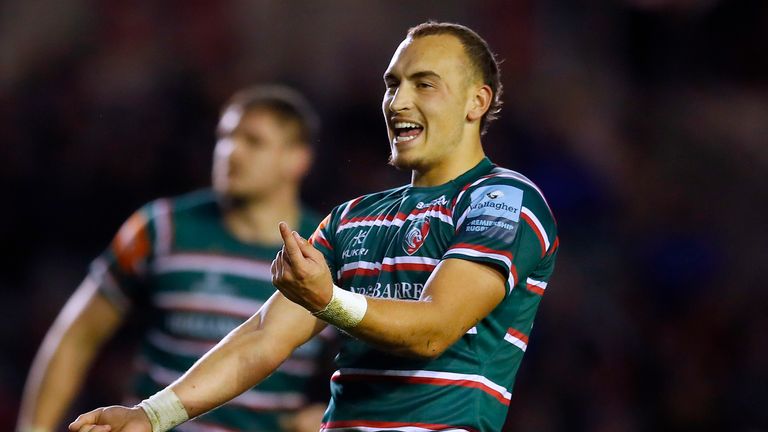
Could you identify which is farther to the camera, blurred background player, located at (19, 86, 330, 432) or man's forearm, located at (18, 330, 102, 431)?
man's forearm, located at (18, 330, 102, 431)

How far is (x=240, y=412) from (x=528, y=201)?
253 cm

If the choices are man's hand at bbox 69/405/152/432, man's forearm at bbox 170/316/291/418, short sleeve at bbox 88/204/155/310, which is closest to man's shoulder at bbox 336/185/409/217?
man's forearm at bbox 170/316/291/418

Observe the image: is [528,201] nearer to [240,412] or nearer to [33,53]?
[240,412]

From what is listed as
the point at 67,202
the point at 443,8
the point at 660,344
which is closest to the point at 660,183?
the point at 660,344

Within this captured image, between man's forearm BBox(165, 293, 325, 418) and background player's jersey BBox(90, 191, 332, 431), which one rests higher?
man's forearm BBox(165, 293, 325, 418)

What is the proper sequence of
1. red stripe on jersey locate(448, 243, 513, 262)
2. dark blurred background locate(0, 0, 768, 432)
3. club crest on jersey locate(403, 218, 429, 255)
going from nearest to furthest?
red stripe on jersey locate(448, 243, 513, 262)
club crest on jersey locate(403, 218, 429, 255)
dark blurred background locate(0, 0, 768, 432)

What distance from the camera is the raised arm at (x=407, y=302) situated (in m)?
2.89

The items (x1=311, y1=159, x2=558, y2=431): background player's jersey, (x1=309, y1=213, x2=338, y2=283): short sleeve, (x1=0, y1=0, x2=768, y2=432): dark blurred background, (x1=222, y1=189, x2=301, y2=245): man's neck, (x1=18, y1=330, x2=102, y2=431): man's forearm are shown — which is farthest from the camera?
(x1=0, y1=0, x2=768, y2=432): dark blurred background

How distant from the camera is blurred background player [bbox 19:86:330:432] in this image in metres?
5.54

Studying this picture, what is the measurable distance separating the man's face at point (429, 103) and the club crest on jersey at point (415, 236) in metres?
0.25

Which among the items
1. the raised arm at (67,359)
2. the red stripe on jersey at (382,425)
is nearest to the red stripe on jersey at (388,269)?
the red stripe on jersey at (382,425)

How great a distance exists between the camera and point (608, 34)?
35.6 feet

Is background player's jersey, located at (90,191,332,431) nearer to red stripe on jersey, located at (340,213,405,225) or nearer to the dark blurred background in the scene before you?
red stripe on jersey, located at (340,213,405,225)

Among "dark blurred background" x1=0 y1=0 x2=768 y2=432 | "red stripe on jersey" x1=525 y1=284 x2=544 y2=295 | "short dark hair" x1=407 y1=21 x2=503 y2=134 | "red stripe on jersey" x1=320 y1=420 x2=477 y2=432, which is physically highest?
"short dark hair" x1=407 y1=21 x2=503 y2=134
